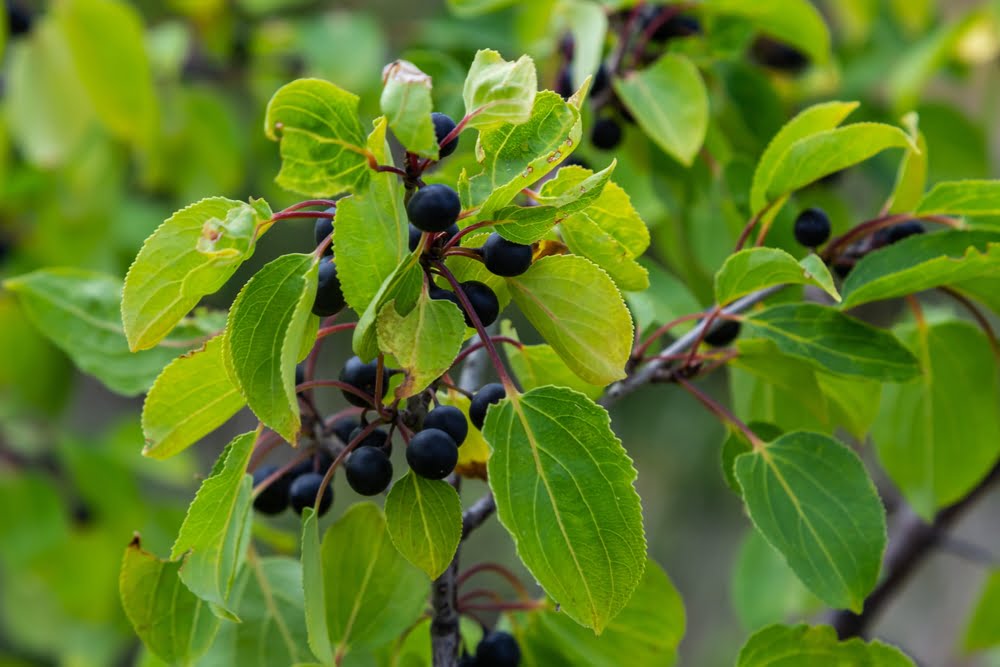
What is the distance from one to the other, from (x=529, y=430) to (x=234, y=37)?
172 cm

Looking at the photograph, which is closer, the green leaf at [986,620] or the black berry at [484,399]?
the black berry at [484,399]

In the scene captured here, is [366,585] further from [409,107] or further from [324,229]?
[409,107]

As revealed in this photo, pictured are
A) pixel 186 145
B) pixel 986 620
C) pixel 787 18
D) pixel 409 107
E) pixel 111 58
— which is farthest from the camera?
pixel 186 145

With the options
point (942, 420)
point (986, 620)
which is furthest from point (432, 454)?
point (986, 620)

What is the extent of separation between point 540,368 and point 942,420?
1.46 feet

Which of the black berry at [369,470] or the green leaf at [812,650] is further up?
the black berry at [369,470]

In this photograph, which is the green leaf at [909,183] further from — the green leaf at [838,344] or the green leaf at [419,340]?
the green leaf at [419,340]

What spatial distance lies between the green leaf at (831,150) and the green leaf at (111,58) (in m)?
1.17

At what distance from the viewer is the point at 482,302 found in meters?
0.66

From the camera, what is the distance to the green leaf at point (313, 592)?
640mm

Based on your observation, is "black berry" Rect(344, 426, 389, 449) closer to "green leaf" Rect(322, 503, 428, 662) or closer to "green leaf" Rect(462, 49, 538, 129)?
"green leaf" Rect(322, 503, 428, 662)

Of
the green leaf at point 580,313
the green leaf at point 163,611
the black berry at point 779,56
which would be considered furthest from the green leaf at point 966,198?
the black berry at point 779,56

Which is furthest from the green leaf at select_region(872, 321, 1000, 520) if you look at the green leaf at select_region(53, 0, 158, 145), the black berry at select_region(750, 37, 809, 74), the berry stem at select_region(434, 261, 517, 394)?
the green leaf at select_region(53, 0, 158, 145)

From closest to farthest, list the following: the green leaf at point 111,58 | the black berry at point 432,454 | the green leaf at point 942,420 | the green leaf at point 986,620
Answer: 1. the black berry at point 432,454
2. the green leaf at point 942,420
3. the green leaf at point 986,620
4. the green leaf at point 111,58
